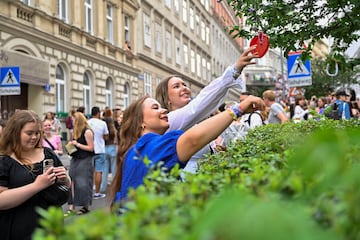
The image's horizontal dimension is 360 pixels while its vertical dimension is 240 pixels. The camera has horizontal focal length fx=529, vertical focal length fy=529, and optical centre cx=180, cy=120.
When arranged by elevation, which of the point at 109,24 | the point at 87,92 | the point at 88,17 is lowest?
the point at 87,92

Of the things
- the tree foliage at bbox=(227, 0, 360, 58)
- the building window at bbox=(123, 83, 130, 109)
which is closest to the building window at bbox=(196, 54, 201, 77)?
the building window at bbox=(123, 83, 130, 109)

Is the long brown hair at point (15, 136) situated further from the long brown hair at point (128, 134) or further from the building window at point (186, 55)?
the building window at point (186, 55)

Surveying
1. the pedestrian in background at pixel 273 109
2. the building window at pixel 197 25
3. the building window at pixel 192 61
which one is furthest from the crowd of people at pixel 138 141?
the building window at pixel 197 25

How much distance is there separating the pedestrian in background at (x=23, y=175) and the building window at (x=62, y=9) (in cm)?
1910

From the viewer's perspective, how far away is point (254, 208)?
90cm

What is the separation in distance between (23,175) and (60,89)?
18834mm

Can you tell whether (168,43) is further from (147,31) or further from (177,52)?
(147,31)

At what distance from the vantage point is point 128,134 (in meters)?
3.40

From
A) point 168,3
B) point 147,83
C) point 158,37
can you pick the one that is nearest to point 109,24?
point 147,83

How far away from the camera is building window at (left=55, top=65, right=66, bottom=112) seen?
2200 cm

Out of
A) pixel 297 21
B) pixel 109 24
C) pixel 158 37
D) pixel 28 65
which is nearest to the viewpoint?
pixel 297 21

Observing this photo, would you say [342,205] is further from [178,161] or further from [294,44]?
[294,44]

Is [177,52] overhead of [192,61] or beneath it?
overhead

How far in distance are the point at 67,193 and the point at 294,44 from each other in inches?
115
